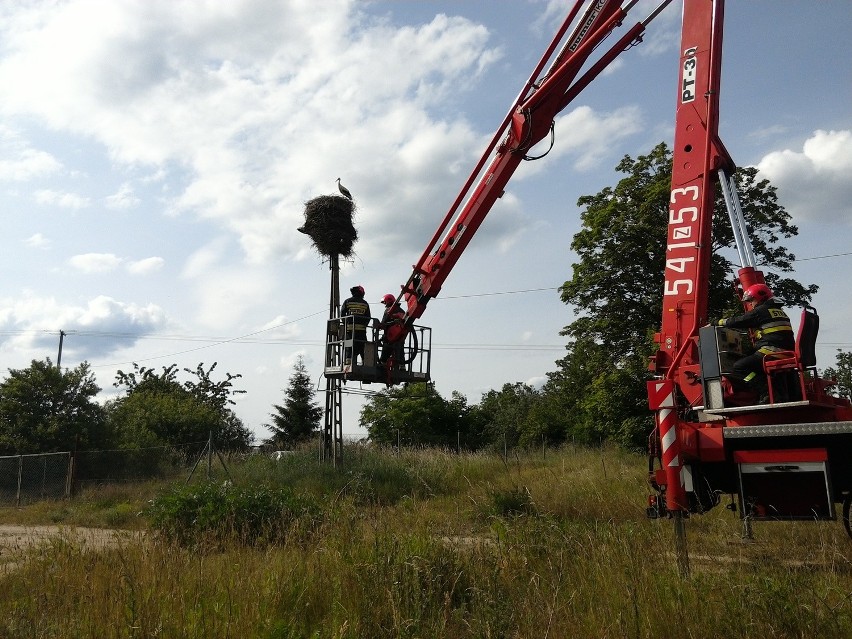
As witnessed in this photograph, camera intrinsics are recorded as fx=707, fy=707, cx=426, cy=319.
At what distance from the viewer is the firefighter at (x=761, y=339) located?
7.53 meters

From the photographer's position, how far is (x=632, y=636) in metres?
4.53

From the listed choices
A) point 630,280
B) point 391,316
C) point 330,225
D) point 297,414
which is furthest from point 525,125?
point 297,414

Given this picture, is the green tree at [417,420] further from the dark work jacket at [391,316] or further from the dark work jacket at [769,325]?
the dark work jacket at [769,325]

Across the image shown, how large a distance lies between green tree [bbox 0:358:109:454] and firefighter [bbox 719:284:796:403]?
74.8 ft

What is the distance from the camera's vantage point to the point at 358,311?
14.0 metres

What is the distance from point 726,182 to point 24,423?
23.2 metres

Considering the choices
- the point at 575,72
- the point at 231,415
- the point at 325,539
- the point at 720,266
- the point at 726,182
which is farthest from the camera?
the point at 231,415

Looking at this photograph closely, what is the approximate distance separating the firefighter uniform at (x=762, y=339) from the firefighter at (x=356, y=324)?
7.48 m

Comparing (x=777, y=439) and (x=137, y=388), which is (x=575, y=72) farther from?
(x=137, y=388)

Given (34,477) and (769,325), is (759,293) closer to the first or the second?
(769,325)

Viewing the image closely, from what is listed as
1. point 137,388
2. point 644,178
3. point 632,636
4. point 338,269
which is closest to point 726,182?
point 632,636

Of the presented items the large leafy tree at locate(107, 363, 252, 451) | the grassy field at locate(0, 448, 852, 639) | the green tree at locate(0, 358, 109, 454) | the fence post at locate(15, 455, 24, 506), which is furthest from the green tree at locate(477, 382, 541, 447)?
the grassy field at locate(0, 448, 852, 639)

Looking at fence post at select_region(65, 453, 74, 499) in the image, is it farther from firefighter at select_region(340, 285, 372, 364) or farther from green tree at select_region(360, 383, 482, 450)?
green tree at select_region(360, 383, 482, 450)

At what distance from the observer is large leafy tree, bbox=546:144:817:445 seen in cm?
2611
